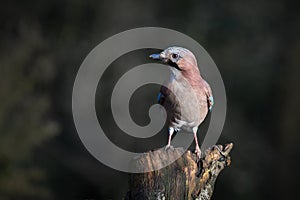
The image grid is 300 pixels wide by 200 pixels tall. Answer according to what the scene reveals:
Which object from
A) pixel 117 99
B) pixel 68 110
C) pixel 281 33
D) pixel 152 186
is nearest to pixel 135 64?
pixel 117 99

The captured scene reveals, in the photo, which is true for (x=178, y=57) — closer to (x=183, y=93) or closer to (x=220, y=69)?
(x=183, y=93)

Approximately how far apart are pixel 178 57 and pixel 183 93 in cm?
26

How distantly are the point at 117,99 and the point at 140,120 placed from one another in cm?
46

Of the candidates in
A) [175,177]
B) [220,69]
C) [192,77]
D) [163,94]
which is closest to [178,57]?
[192,77]

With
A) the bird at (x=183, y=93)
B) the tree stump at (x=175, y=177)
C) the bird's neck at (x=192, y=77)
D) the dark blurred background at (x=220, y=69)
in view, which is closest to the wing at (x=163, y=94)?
the bird at (x=183, y=93)

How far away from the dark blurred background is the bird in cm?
483

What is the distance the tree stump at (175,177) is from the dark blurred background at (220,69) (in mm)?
5439

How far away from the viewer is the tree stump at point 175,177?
3074mm

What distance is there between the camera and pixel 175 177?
122 inches

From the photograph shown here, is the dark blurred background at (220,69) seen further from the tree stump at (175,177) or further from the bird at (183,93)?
the tree stump at (175,177)

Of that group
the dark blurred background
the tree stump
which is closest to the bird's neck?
the tree stump

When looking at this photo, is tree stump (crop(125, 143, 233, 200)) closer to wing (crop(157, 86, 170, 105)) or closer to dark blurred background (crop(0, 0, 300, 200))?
wing (crop(157, 86, 170, 105))

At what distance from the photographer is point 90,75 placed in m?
8.40

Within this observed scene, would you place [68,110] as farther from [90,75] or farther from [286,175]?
[286,175]
